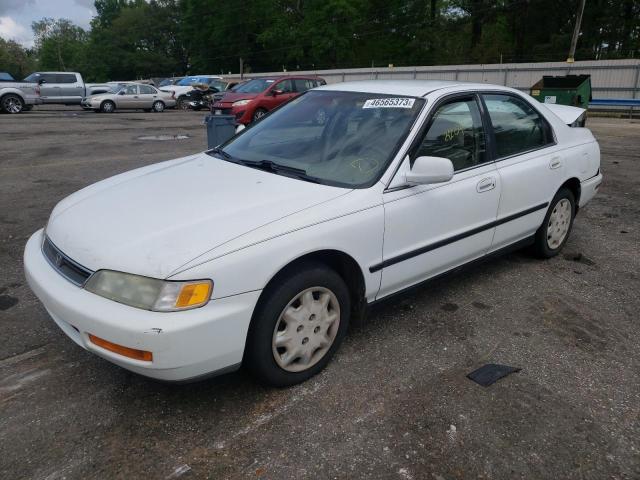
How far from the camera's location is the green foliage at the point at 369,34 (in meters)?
39.6

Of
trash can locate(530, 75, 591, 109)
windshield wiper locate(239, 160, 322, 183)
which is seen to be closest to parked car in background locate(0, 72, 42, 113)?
trash can locate(530, 75, 591, 109)

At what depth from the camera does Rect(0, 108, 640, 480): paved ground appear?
2.27 meters

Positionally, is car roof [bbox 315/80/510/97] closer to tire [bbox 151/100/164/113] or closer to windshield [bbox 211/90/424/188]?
windshield [bbox 211/90/424/188]

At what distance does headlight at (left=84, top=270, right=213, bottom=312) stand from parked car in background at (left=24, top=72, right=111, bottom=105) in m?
24.6

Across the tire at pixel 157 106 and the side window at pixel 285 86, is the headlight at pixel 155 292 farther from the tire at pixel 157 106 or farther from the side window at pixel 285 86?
the tire at pixel 157 106

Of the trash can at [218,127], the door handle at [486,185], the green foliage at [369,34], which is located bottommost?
the door handle at [486,185]


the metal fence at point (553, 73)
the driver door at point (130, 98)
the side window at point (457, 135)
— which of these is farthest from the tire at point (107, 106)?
the side window at point (457, 135)

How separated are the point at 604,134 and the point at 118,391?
15361 millimetres

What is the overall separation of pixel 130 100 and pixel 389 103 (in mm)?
23233

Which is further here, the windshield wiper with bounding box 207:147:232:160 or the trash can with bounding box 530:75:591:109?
the trash can with bounding box 530:75:591:109

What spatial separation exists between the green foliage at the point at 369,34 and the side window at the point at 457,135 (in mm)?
38992

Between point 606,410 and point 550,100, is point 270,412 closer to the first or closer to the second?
point 606,410

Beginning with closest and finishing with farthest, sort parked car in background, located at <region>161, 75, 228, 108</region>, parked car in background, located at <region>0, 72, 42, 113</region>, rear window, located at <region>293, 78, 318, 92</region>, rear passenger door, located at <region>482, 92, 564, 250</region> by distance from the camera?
rear passenger door, located at <region>482, 92, 564, 250</region>
rear window, located at <region>293, 78, 318, 92</region>
parked car in background, located at <region>0, 72, 42, 113</region>
parked car in background, located at <region>161, 75, 228, 108</region>

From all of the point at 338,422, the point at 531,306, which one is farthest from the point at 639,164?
the point at 338,422
